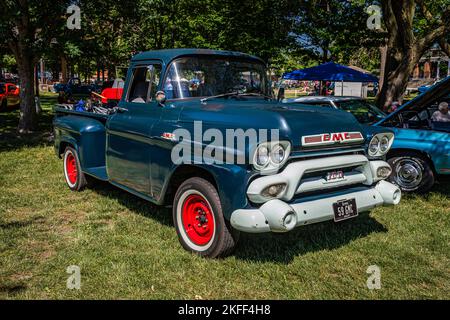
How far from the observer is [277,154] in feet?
12.3

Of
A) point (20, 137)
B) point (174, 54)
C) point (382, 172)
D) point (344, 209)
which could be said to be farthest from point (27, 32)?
point (344, 209)

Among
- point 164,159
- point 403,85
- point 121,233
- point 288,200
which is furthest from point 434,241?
point 403,85

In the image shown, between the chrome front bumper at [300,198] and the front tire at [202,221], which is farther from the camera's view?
the front tire at [202,221]

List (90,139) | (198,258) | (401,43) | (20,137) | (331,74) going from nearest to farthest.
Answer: (198,258) → (90,139) → (20,137) → (401,43) → (331,74)

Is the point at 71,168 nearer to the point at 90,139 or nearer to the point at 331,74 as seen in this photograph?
the point at 90,139

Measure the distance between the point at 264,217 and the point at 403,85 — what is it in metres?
10.3

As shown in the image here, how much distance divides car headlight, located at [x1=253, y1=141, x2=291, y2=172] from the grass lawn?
1.04 meters

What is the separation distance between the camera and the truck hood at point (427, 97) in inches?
260

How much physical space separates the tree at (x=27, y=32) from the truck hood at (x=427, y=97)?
29.6ft

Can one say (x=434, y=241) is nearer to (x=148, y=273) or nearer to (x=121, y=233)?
(x=148, y=273)

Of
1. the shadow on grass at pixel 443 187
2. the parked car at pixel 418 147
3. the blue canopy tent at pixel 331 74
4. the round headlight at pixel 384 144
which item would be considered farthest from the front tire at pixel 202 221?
the blue canopy tent at pixel 331 74

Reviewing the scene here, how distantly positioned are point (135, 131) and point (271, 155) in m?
1.93

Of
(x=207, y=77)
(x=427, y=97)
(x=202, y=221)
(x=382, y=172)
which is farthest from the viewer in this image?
(x=427, y=97)

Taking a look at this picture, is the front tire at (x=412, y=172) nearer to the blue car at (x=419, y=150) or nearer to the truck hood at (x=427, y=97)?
the blue car at (x=419, y=150)
